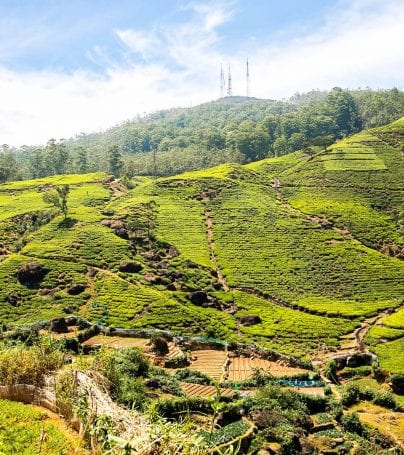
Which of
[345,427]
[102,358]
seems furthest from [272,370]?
[102,358]

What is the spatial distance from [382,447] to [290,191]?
80.2 metres

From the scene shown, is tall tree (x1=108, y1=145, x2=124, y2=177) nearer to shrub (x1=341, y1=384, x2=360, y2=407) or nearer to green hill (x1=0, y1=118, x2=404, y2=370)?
green hill (x1=0, y1=118, x2=404, y2=370)

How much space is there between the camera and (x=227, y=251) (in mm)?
78438

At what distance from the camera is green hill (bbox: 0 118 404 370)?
57.6 m

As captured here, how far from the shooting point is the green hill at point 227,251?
57.6 meters

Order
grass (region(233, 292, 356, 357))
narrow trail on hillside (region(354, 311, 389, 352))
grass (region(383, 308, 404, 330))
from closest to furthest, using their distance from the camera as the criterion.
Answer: narrow trail on hillside (region(354, 311, 389, 352))
grass (region(233, 292, 356, 357))
grass (region(383, 308, 404, 330))

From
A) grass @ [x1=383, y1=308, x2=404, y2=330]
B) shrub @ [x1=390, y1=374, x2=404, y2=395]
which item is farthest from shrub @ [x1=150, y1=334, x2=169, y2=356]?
grass @ [x1=383, y1=308, x2=404, y2=330]

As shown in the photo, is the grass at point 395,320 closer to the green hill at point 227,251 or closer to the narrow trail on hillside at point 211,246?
the green hill at point 227,251

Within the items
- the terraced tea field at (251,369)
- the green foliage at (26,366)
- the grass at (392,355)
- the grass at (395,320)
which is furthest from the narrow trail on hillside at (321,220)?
the green foliage at (26,366)

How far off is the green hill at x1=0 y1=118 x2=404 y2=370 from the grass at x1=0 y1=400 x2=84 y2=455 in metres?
39.2

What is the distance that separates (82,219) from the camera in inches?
3442

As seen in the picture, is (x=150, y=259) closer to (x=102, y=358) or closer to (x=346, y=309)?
(x=346, y=309)

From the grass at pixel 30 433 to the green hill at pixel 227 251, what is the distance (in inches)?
1544

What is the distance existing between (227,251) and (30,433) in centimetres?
6665
